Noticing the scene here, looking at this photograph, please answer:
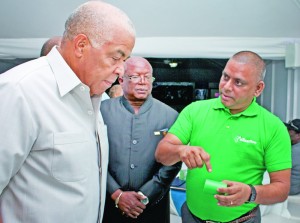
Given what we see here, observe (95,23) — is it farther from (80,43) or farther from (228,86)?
(228,86)

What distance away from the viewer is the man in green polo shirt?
4.61 ft

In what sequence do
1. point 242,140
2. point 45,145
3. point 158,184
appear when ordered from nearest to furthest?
point 45,145 → point 242,140 → point 158,184

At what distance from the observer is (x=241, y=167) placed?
1447mm

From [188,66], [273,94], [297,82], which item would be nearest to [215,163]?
[297,82]

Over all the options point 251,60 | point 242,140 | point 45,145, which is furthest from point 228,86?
point 45,145

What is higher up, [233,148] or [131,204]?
[233,148]

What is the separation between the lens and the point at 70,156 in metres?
0.90

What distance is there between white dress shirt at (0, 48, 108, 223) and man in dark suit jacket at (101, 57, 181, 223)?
0.65 metres

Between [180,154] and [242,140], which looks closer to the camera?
[180,154]

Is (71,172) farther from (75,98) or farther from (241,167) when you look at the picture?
(241,167)

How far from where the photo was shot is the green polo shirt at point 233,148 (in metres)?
1.43

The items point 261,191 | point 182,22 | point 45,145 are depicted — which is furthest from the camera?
point 182,22

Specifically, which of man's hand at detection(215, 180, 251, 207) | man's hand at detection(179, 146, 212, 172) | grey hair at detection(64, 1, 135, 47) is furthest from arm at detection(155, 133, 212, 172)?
grey hair at detection(64, 1, 135, 47)

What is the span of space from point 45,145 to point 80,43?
0.99 ft
